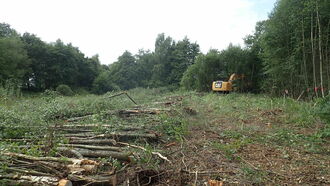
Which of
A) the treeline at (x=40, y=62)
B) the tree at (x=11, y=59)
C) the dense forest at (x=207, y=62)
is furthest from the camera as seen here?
the treeline at (x=40, y=62)

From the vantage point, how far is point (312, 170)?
2424mm

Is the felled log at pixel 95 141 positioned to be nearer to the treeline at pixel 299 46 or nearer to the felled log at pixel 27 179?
the felled log at pixel 27 179

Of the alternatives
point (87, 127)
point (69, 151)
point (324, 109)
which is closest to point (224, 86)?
point (324, 109)

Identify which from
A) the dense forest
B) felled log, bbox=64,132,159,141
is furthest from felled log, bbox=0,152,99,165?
the dense forest

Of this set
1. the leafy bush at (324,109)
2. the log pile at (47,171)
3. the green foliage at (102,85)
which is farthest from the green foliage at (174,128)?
the green foliage at (102,85)

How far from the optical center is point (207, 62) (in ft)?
58.5

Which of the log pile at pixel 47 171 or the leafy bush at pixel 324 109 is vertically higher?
the leafy bush at pixel 324 109

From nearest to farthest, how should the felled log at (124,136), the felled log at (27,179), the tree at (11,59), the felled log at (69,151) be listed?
the felled log at (27,179), the felled log at (69,151), the felled log at (124,136), the tree at (11,59)

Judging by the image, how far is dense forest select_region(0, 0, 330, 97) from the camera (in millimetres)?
7789

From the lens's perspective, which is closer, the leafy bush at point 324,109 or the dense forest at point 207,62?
the leafy bush at point 324,109

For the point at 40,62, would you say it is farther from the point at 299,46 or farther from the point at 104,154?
the point at 299,46

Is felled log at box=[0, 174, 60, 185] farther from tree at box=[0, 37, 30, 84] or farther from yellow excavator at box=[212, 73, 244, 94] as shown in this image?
tree at box=[0, 37, 30, 84]

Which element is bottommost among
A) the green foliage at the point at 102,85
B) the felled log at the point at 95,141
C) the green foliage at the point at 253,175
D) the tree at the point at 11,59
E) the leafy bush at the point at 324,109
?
the green foliage at the point at 253,175

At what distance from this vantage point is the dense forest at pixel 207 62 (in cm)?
779
